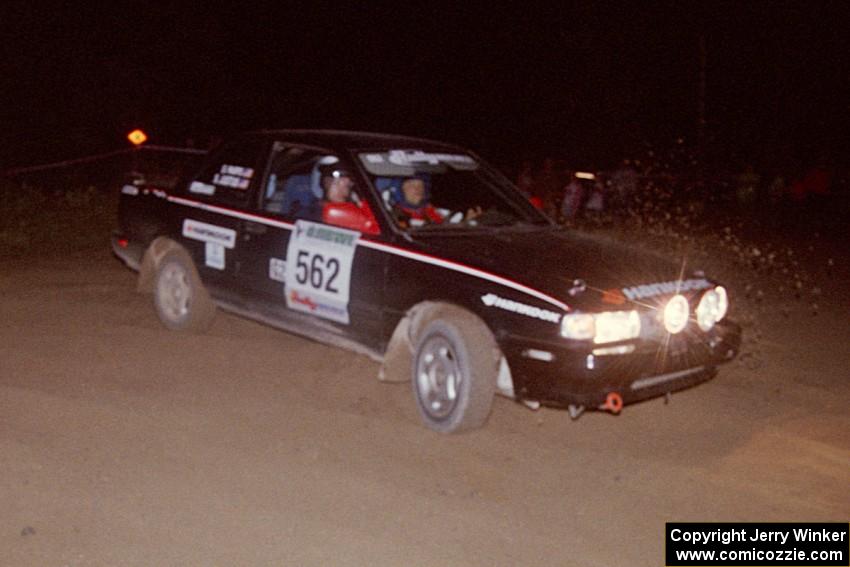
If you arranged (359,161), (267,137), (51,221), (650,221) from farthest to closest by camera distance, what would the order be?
(650,221) < (51,221) < (267,137) < (359,161)

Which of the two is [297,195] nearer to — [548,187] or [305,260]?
[305,260]

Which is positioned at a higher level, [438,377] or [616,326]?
[616,326]

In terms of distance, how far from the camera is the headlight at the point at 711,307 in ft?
17.6

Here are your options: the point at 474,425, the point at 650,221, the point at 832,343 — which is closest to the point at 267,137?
the point at 474,425

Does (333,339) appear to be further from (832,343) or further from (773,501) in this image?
(832,343)

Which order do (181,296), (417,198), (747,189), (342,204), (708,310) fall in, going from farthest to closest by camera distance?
(747,189) < (181,296) < (417,198) < (342,204) < (708,310)

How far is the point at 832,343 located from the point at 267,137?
15.5 feet

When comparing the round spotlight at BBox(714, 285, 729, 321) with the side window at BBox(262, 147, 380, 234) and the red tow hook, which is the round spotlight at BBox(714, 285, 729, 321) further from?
the side window at BBox(262, 147, 380, 234)

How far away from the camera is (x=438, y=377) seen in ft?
17.6

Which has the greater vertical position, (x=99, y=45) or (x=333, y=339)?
(x=99, y=45)

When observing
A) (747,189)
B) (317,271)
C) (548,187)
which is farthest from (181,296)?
(747,189)

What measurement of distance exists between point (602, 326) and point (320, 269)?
1887mm

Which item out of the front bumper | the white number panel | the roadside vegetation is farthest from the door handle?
the roadside vegetation

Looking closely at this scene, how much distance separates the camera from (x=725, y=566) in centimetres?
396
